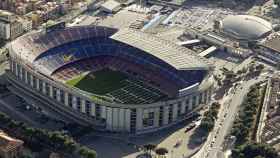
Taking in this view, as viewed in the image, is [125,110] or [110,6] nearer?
[125,110]

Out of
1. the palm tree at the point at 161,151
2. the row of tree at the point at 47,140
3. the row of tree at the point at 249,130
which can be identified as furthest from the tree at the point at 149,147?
the row of tree at the point at 249,130

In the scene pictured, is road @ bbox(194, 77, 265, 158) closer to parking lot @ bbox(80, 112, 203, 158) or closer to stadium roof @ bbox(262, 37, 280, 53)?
parking lot @ bbox(80, 112, 203, 158)

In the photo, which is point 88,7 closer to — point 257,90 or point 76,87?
point 76,87

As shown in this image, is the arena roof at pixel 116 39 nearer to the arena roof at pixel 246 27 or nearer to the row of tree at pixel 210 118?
the row of tree at pixel 210 118

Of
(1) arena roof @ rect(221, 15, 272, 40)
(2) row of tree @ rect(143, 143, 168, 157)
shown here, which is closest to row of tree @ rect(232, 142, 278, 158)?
(2) row of tree @ rect(143, 143, 168, 157)

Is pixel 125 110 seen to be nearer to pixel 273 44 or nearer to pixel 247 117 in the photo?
pixel 247 117

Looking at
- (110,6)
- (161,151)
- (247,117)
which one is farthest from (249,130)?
(110,6)
